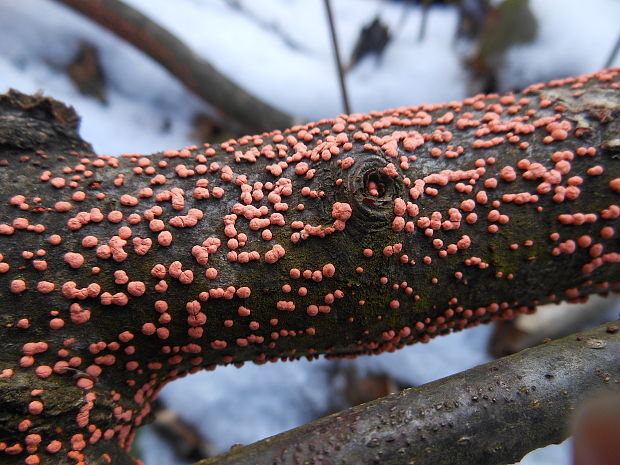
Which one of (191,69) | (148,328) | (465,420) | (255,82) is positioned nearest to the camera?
(465,420)

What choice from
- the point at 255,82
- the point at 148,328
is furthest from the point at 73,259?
the point at 255,82

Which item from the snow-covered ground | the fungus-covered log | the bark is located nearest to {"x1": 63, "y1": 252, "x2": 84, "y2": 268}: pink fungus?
the fungus-covered log

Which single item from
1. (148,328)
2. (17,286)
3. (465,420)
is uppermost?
(17,286)

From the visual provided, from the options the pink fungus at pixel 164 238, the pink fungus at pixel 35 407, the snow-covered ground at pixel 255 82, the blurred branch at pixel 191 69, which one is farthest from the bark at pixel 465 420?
the blurred branch at pixel 191 69

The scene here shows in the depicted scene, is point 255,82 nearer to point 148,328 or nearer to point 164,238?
point 164,238

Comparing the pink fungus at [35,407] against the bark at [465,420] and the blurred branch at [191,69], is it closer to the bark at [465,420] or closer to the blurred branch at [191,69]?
the bark at [465,420]

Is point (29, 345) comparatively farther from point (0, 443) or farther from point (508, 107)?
point (508, 107)

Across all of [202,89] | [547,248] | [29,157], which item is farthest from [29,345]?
[202,89]

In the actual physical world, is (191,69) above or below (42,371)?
above
